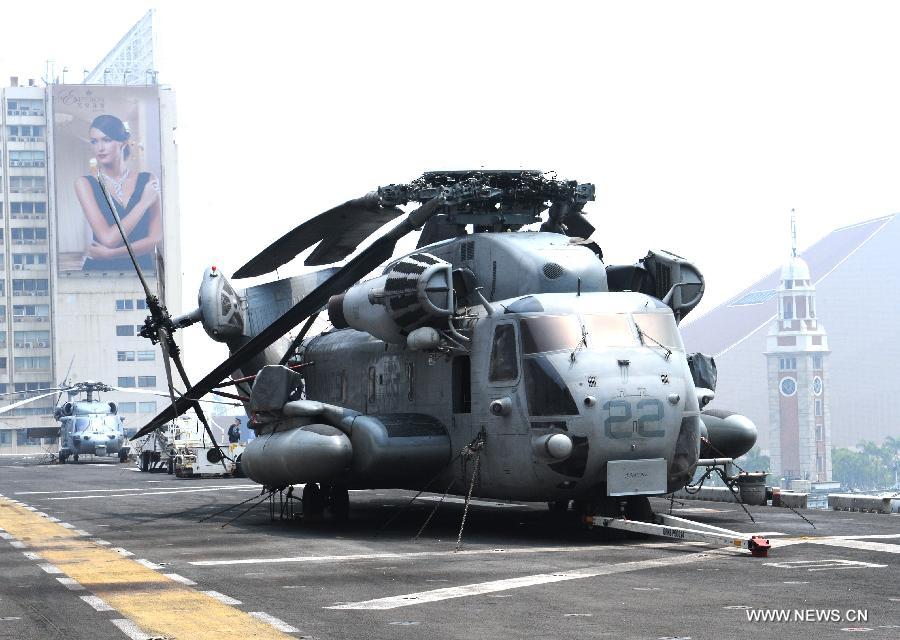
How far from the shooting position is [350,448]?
2461cm

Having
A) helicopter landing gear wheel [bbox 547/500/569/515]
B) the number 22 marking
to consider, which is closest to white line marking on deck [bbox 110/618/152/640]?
the number 22 marking

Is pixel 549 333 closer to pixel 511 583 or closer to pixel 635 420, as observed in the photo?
pixel 635 420

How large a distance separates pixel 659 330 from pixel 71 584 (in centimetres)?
1048

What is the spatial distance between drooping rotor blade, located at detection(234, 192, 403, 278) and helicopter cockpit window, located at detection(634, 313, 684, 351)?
276 inches

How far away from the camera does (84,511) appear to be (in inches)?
1305

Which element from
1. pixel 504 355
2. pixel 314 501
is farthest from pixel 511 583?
pixel 314 501

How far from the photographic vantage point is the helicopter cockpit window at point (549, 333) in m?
22.1

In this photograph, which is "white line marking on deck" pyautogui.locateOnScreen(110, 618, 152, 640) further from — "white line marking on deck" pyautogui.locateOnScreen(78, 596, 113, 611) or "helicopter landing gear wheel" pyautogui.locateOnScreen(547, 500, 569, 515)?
"helicopter landing gear wheel" pyautogui.locateOnScreen(547, 500, 569, 515)

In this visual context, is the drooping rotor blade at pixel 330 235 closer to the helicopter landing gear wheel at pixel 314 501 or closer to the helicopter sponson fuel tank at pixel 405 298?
the helicopter sponson fuel tank at pixel 405 298

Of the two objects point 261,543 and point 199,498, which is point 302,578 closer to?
point 261,543

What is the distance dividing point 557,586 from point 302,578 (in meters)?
3.41

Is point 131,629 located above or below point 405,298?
below

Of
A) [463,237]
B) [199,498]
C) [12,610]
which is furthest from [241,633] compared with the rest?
[199,498]

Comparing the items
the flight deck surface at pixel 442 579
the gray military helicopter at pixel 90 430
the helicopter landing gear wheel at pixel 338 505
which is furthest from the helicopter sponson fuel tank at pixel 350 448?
the gray military helicopter at pixel 90 430
